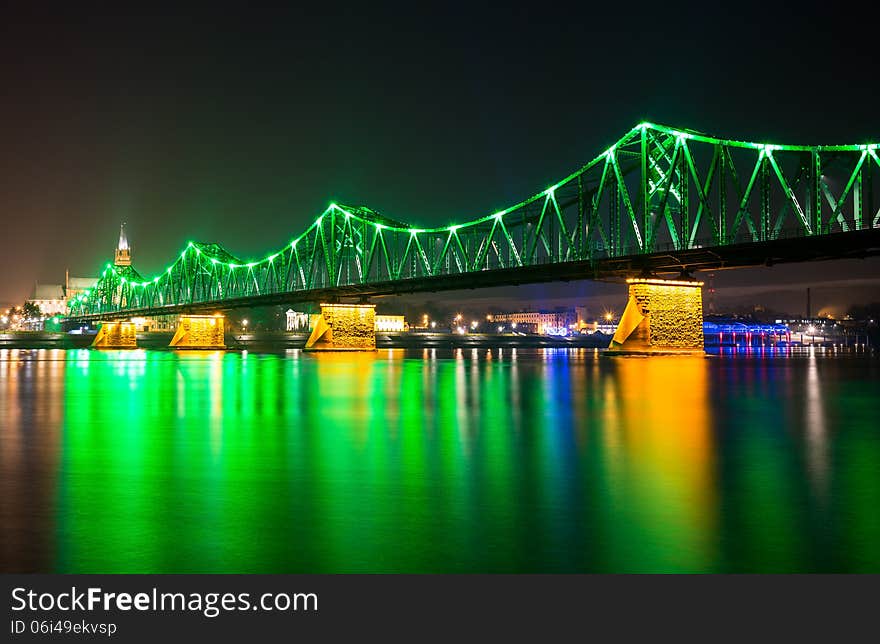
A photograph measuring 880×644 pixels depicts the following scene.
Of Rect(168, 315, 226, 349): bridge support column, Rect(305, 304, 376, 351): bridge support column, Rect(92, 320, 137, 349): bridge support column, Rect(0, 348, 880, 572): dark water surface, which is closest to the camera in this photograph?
Rect(0, 348, 880, 572): dark water surface

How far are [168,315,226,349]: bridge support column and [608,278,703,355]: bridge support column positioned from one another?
71.2 metres

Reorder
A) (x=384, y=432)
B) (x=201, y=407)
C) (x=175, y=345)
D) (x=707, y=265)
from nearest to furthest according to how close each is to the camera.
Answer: (x=384, y=432) < (x=201, y=407) < (x=707, y=265) < (x=175, y=345)

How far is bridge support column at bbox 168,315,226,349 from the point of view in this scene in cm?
11200

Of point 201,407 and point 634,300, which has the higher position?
point 634,300

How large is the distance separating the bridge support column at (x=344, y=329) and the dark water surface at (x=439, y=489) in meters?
61.9

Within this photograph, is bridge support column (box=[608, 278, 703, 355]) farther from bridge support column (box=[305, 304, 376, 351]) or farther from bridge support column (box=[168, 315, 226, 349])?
bridge support column (box=[168, 315, 226, 349])

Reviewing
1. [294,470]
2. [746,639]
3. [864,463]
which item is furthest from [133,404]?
[746,639]

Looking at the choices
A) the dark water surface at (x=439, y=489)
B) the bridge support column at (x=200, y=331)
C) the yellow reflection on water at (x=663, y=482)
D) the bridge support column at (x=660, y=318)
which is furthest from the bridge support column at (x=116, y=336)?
the yellow reflection on water at (x=663, y=482)

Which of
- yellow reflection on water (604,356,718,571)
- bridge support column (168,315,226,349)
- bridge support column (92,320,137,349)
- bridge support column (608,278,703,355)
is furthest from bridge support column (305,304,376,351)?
yellow reflection on water (604,356,718,571)

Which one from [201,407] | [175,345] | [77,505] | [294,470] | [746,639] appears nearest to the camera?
[746,639]

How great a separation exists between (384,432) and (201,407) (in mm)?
7105

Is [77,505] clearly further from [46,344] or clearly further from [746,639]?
[46,344]

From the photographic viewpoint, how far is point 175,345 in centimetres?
11181

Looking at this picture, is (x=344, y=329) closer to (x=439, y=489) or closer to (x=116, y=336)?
(x=116, y=336)
